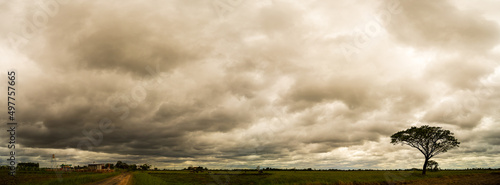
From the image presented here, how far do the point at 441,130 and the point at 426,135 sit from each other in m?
3.81

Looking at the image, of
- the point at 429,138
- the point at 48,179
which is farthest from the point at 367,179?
the point at 48,179

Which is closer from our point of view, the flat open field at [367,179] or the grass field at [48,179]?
the flat open field at [367,179]

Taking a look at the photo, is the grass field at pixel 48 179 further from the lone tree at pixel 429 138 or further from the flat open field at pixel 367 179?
the lone tree at pixel 429 138

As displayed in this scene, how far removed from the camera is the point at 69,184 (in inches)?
1677

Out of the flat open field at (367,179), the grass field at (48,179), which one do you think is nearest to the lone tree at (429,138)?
the flat open field at (367,179)

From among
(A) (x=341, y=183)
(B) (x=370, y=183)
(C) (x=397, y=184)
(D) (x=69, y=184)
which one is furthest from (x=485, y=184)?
(D) (x=69, y=184)

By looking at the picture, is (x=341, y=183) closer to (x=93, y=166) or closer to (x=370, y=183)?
(x=370, y=183)

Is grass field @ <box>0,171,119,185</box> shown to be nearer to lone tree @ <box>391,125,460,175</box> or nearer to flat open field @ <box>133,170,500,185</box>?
flat open field @ <box>133,170,500,185</box>

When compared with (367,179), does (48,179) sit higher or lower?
higher

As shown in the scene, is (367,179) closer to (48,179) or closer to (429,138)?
(429,138)

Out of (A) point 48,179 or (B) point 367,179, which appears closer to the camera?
(B) point 367,179

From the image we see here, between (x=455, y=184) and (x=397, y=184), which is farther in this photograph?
(x=397, y=184)

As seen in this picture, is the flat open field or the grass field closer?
the flat open field

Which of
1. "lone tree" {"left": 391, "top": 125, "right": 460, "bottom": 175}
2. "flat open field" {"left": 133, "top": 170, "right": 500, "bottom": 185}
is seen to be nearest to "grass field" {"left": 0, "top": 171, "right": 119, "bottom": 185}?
"flat open field" {"left": 133, "top": 170, "right": 500, "bottom": 185}
